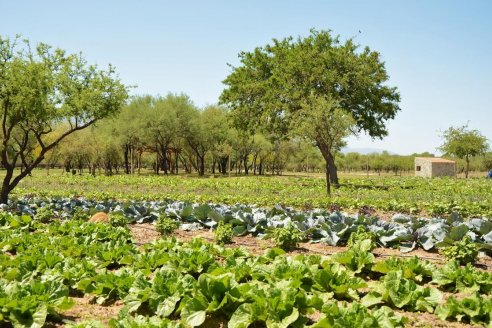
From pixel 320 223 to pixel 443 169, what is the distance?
52.7 m

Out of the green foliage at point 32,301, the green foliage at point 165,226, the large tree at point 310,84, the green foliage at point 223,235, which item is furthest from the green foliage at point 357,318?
the large tree at point 310,84

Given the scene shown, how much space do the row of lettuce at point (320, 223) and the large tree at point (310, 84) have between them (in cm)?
1759

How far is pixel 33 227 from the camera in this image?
11430 mm

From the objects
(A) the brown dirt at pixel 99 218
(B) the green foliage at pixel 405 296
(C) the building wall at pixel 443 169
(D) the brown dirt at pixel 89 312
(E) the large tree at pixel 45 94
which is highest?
(E) the large tree at pixel 45 94

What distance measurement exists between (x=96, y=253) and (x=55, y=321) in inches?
103

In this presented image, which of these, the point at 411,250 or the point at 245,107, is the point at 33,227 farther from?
the point at 245,107

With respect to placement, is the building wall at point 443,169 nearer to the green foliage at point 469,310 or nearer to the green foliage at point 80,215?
the green foliage at point 80,215

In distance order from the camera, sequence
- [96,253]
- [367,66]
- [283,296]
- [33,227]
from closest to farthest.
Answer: [283,296] → [96,253] → [33,227] → [367,66]

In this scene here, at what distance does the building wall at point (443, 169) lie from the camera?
184ft

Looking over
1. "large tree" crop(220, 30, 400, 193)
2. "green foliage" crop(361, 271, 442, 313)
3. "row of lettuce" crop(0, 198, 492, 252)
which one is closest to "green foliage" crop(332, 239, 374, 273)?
"green foliage" crop(361, 271, 442, 313)

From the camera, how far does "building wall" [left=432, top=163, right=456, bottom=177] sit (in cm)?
5609

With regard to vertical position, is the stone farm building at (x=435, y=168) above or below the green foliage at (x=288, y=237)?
above

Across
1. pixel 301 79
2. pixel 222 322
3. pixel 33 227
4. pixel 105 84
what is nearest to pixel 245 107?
pixel 301 79

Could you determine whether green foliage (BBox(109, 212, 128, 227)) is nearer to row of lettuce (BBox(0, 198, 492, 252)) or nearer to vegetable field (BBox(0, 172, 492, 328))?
vegetable field (BBox(0, 172, 492, 328))
